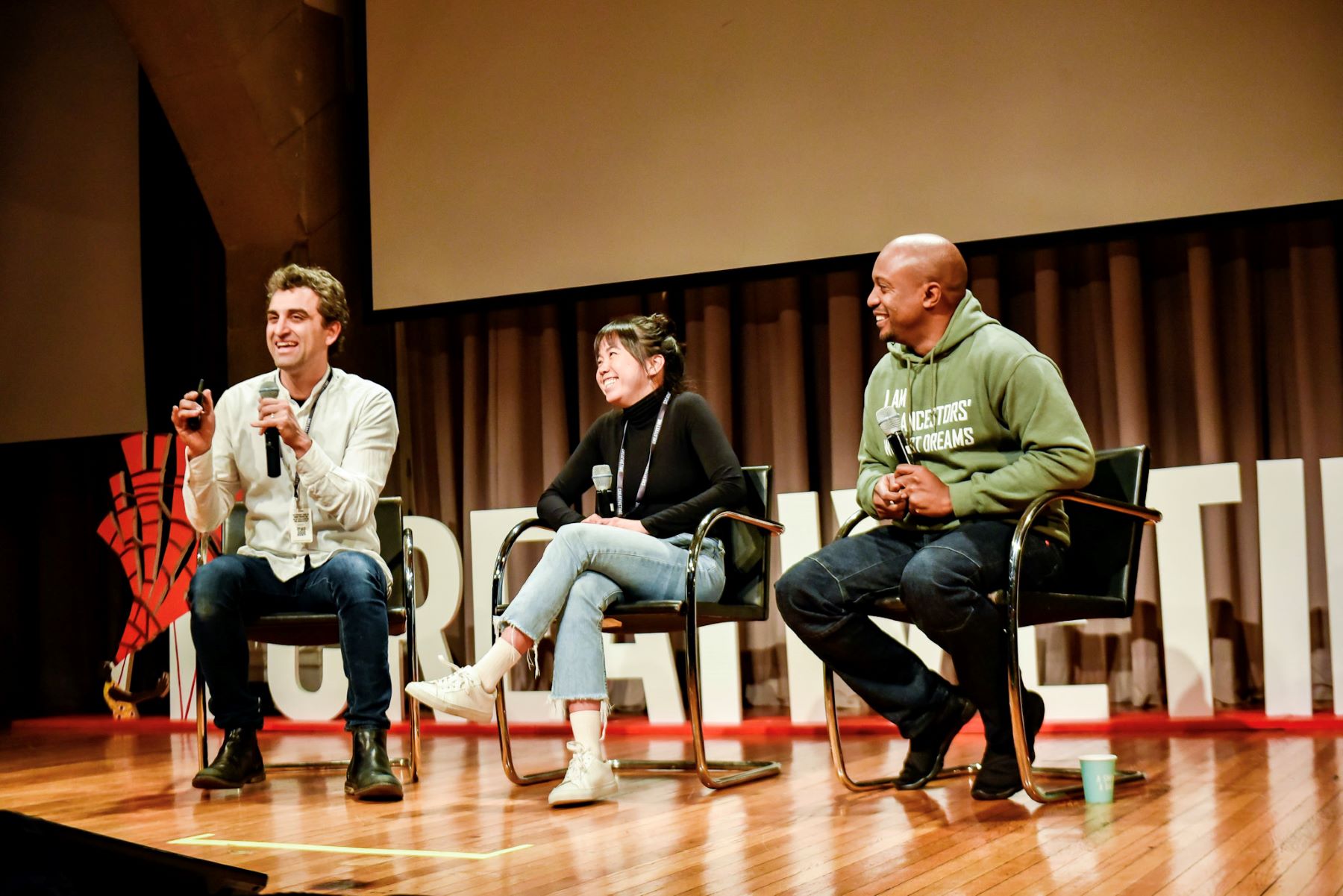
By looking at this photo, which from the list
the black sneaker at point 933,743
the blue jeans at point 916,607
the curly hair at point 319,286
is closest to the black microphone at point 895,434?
the blue jeans at point 916,607

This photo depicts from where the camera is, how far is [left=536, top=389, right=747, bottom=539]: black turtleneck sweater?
280cm

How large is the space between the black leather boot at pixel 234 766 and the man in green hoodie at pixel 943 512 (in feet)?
4.09

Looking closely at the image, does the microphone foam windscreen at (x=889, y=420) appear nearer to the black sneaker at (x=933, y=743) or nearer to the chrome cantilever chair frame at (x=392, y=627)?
the black sneaker at (x=933, y=743)

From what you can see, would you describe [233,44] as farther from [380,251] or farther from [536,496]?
[536,496]

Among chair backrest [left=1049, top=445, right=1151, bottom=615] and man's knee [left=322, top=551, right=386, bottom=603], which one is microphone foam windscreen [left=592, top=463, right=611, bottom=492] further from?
chair backrest [left=1049, top=445, right=1151, bottom=615]

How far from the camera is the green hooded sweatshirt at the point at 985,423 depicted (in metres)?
2.33

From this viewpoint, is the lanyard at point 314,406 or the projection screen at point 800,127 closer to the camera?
the lanyard at point 314,406

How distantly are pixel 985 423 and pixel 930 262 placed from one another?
1.13 feet

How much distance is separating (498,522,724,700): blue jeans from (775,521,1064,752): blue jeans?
0.89 feet

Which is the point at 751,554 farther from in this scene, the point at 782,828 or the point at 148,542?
the point at 148,542

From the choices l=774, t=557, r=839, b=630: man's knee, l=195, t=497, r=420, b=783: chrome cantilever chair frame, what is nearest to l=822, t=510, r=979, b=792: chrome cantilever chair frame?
l=774, t=557, r=839, b=630: man's knee

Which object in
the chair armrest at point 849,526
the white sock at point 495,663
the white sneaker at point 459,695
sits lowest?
the white sneaker at point 459,695

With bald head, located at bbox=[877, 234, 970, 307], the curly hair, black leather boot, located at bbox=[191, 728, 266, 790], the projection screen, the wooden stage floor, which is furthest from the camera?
the projection screen

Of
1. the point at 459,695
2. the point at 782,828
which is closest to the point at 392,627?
the point at 459,695
